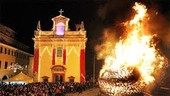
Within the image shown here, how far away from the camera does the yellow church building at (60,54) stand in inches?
1858

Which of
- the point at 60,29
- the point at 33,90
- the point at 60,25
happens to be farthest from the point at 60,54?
the point at 33,90

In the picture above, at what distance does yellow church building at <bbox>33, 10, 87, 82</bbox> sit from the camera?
4719cm

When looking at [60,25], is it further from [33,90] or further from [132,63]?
[132,63]

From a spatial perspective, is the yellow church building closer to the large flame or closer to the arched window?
the arched window

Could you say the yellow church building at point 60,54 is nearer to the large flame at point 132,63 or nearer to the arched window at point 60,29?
the arched window at point 60,29

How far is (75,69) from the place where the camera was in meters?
47.3

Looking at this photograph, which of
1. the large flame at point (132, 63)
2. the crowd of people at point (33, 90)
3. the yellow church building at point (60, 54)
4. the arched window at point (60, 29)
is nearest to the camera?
the large flame at point (132, 63)

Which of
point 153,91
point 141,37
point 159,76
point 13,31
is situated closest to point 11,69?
point 13,31

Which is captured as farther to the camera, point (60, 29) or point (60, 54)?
point (60, 29)

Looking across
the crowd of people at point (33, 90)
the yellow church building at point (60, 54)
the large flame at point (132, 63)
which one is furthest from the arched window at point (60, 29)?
the large flame at point (132, 63)

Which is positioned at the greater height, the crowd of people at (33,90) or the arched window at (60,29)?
the arched window at (60,29)

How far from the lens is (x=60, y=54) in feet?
158

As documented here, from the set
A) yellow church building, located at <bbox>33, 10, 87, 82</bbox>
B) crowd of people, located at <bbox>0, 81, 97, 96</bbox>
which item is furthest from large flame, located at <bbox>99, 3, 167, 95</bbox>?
yellow church building, located at <bbox>33, 10, 87, 82</bbox>

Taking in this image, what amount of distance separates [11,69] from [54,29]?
29.9ft
